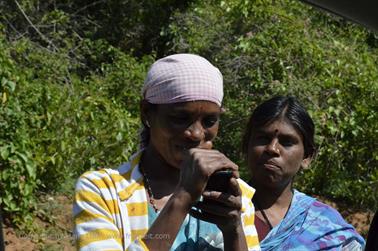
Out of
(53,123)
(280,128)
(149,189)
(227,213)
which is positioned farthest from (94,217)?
(53,123)

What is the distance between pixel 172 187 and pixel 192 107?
0.21m

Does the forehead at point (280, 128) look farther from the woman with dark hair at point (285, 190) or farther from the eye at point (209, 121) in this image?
the eye at point (209, 121)

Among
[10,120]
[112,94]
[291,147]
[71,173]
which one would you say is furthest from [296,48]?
[291,147]

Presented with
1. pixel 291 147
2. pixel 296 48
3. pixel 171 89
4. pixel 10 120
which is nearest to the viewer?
pixel 171 89

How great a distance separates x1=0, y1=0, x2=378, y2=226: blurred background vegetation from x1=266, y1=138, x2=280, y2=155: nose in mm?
2660

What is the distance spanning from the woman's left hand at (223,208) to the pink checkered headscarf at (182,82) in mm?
220

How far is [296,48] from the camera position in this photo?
6.81 m

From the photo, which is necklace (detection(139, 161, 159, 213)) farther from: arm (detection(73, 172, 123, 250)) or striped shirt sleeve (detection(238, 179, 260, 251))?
striped shirt sleeve (detection(238, 179, 260, 251))

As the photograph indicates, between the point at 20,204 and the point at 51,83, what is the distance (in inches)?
73.0

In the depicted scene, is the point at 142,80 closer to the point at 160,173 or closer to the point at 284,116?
the point at 284,116

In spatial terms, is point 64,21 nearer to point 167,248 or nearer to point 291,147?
point 291,147

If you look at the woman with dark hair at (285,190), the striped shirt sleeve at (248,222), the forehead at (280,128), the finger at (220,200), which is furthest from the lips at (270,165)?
the finger at (220,200)

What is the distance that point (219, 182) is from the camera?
1.66m

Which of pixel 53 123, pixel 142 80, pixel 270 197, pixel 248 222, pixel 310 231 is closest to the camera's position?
pixel 248 222
